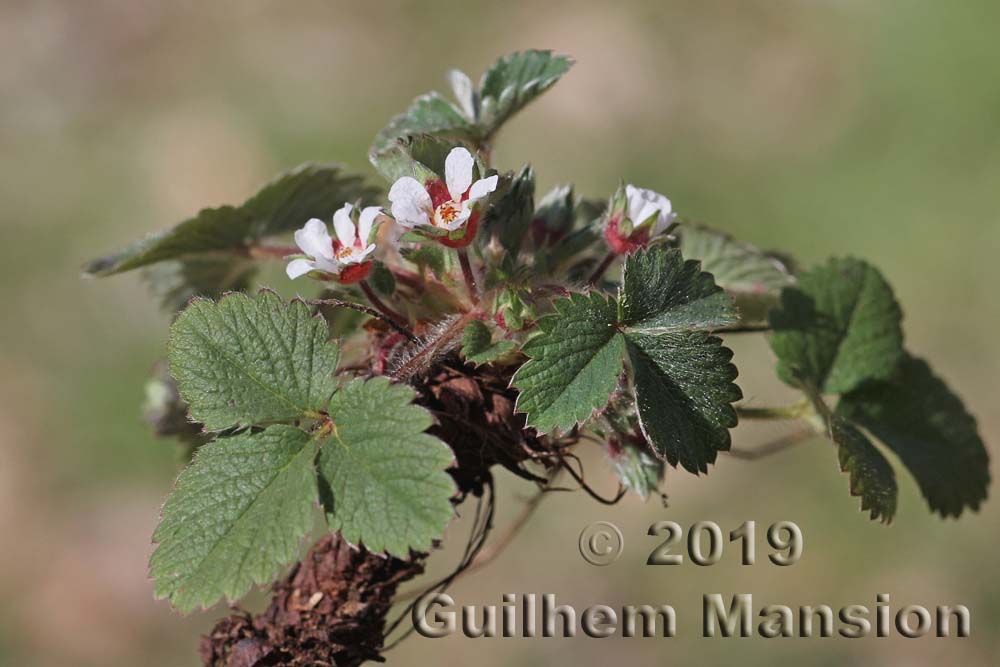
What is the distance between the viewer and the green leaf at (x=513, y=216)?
4.91 feet

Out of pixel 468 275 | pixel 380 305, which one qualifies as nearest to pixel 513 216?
pixel 468 275

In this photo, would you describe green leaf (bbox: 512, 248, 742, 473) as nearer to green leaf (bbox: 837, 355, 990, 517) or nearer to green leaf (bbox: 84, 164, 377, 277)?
green leaf (bbox: 837, 355, 990, 517)

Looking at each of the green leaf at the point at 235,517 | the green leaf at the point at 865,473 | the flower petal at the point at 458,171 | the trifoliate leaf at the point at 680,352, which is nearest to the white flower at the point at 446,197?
the flower petal at the point at 458,171

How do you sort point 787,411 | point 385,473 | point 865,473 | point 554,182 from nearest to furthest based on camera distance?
point 385,473
point 865,473
point 787,411
point 554,182

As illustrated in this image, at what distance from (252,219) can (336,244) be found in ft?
1.53

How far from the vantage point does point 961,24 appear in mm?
5535

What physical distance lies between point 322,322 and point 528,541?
3560 millimetres

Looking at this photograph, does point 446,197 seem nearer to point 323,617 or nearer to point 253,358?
point 253,358

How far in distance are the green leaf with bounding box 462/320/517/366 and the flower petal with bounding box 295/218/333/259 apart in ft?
0.75

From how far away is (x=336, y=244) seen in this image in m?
1.40

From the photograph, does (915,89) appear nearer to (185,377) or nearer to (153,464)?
(153,464)

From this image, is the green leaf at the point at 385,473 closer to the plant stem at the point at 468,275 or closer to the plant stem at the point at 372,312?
the plant stem at the point at 372,312

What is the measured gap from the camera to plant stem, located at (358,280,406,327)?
55.2 inches

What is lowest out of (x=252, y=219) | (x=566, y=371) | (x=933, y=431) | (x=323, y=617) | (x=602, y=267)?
(x=323, y=617)
